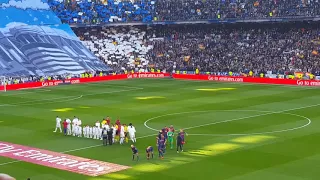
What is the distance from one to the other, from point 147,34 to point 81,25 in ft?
46.0

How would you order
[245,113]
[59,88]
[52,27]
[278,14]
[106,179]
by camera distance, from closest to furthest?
[106,179] < [245,113] < [59,88] < [278,14] < [52,27]

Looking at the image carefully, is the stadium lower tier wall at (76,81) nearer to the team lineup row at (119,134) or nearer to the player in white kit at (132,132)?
the team lineup row at (119,134)

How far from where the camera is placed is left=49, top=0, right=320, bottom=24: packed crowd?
94688 millimetres

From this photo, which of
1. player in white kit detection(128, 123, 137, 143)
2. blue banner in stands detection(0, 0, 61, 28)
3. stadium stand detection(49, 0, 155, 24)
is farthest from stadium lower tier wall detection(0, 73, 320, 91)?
player in white kit detection(128, 123, 137, 143)

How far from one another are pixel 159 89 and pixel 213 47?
29.2 metres

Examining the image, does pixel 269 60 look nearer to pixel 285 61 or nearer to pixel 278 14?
pixel 285 61

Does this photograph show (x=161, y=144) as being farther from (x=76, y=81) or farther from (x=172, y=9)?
(x=172, y=9)

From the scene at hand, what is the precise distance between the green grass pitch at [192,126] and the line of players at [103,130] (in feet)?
2.88

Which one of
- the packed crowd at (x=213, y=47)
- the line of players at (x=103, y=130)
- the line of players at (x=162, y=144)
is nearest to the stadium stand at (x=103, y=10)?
the packed crowd at (x=213, y=47)

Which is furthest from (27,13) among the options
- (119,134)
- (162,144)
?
(162,144)

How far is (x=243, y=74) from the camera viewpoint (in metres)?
86.6

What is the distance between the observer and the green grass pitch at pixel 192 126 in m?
29.3

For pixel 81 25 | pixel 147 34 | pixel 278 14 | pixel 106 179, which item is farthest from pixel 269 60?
pixel 106 179

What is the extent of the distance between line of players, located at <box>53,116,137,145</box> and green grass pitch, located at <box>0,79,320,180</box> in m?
0.88
